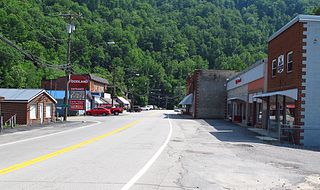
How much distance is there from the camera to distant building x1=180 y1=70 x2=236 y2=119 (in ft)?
211

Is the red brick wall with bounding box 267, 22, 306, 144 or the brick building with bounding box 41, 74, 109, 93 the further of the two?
the brick building with bounding box 41, 74, 109, 93

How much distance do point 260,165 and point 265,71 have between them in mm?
23020

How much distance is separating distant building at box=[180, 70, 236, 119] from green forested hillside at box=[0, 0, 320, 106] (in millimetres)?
15625

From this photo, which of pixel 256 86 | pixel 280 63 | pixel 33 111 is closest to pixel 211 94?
pixel 256 86

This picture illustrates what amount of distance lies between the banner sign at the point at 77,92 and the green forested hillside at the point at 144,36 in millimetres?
7128

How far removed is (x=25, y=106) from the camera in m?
39.4

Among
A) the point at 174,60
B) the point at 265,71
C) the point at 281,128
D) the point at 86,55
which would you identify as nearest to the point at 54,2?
the point at 86,55

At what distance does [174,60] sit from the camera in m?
151

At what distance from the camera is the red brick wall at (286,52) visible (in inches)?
990

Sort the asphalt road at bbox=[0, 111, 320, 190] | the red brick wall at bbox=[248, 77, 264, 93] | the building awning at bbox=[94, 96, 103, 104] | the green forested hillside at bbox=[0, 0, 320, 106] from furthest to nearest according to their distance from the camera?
the building awning at bbox=[94, 96, 103, 104] → the green forested hillside at bbox=[0, 0, 320, 106] → the red brick wall at bbox=[248, 77, 264, 93] → the asphalt road at bbox=[0, 111, 320, 190]

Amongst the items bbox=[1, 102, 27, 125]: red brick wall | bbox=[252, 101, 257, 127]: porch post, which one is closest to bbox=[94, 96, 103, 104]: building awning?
bbox=[1, 102, 27, 125]: red brick wall

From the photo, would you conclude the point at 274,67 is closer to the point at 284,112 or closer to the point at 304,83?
the point at 284,112

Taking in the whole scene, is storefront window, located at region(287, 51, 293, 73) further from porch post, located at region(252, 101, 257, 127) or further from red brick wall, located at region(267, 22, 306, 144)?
porch post, located at region(252, 101, 257, 127)

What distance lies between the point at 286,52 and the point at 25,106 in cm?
2381
